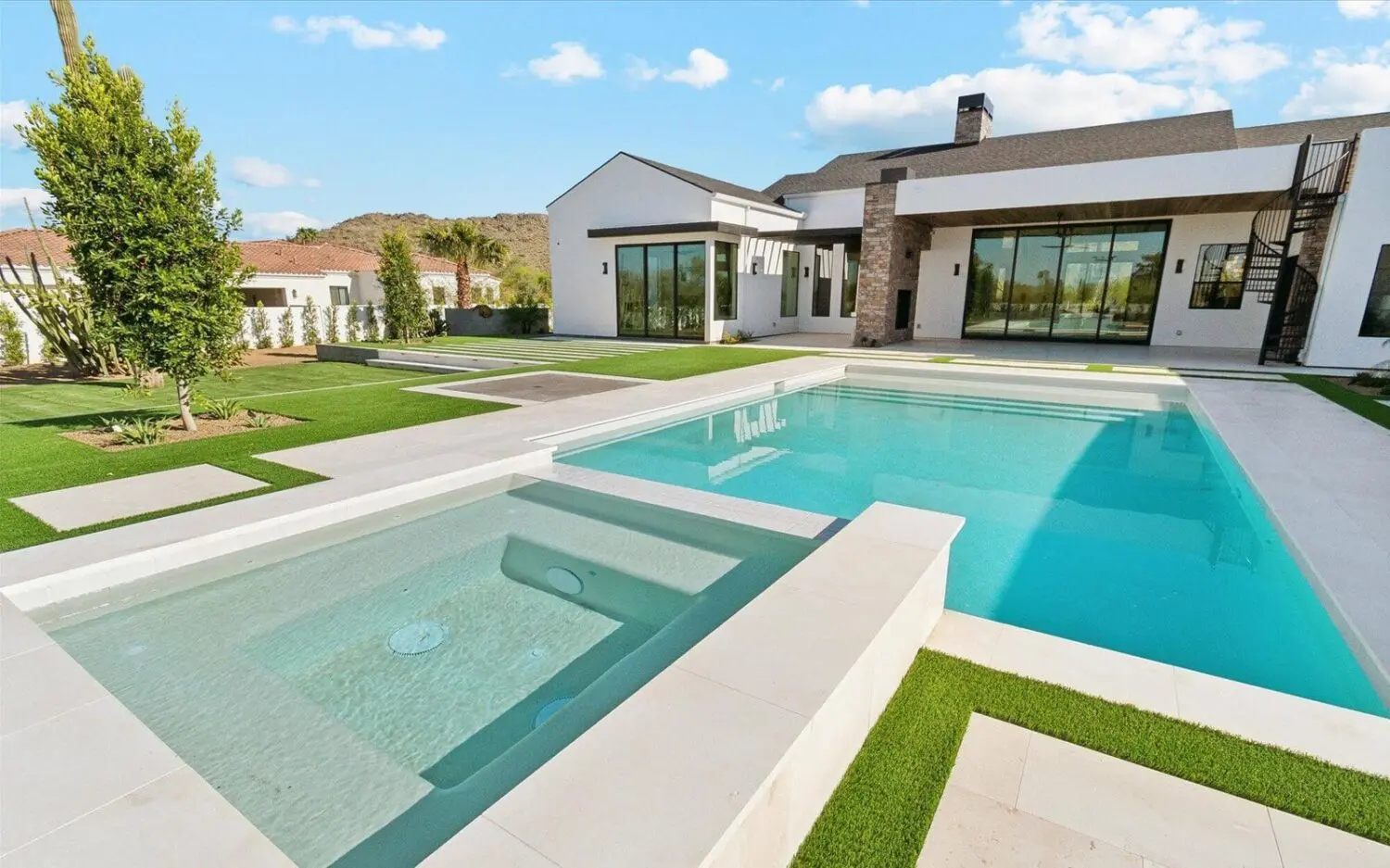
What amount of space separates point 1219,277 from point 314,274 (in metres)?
30.3

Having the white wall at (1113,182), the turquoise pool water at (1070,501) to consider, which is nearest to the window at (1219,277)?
the white wall at (1113,182)

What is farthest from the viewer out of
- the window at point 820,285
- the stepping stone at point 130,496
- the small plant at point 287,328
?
the window at point 820,285

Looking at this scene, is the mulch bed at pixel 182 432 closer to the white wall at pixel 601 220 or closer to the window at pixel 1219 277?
the white wall at pixel 601 220

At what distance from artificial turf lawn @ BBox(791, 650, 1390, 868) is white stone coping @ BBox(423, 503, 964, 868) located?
0.10m

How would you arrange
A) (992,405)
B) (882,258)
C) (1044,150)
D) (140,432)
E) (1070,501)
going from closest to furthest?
(1070,501), (140,432), (992,405), (882,258), (1044,150)

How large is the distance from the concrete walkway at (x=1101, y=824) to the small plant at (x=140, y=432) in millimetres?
8191

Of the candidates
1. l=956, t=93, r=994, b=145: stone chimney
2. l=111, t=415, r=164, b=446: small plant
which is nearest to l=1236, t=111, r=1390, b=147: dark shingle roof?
l=956, t=93, r=994, b=145: stone chimney

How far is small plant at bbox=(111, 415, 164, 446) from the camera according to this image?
22.4 ft

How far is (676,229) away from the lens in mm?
18266

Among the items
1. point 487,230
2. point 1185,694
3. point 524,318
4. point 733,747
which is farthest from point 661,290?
point 487,230

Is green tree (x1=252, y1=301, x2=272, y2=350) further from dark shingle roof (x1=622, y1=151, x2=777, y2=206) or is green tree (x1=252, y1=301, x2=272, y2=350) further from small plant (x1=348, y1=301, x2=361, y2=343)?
dark shingle roof (x1=622, y1=151, x2=777, y2=206)

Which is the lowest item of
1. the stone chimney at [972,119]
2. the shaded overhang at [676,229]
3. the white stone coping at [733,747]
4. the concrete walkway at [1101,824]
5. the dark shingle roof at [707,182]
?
the concrete walkway at [1101,824]

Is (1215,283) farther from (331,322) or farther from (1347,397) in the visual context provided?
(331,322)

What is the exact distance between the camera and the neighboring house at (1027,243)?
497 inches
